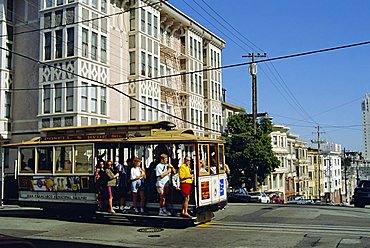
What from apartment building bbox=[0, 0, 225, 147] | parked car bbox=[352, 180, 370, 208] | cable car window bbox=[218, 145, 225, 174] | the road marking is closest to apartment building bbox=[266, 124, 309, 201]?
apartment building bbox=[0, 0, 225, 147]

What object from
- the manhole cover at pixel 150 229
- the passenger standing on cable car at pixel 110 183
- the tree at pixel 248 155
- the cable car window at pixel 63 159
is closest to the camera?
the manhole cover at pixel 150 229

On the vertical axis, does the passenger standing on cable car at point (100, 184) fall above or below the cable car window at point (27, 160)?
below

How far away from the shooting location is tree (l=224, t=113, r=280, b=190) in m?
38.3

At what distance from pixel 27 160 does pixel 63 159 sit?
5.83 feet

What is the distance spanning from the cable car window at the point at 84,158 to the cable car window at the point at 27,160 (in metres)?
2.04

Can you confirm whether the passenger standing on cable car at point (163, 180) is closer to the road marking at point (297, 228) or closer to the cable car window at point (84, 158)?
the road marking at point (297, 228)

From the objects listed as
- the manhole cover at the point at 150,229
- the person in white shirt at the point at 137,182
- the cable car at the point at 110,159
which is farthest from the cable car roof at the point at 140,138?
the manhole cover at the point at 150,229

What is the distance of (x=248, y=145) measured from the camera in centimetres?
3875

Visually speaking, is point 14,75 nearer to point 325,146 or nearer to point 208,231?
point 208,231

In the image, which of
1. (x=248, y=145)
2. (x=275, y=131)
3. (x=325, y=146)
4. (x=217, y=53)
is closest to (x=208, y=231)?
(x=248, y=145)

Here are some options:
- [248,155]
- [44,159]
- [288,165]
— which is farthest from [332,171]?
[44,159]

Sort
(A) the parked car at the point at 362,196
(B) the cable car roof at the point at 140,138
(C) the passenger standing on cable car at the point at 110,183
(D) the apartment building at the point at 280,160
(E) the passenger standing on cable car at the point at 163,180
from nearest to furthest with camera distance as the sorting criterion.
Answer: (E) the passenger standing on cable car at the point at 163,180 < (B) the cable car roof at the point at 140,138 < (C) the passenger standing on cable car at the point at 110,183 < (A) the parked car at the point at 362,196 < (D) the apartment building at the point at 280,160

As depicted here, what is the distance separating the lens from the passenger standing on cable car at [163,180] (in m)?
14.0

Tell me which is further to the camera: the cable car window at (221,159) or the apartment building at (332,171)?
the apartment building at (332,171)
